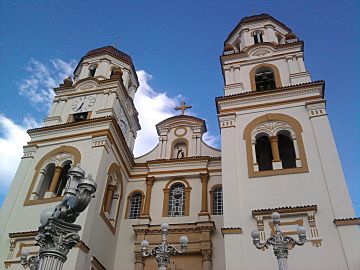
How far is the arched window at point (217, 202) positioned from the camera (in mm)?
16359

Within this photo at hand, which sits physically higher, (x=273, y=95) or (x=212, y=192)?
(x=273, y=95)

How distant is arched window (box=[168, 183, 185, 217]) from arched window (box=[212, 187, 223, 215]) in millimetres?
1358

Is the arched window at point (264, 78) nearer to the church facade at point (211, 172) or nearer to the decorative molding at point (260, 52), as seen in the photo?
the church facade at point (211, 172)

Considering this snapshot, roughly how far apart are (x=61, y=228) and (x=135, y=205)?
12.0m

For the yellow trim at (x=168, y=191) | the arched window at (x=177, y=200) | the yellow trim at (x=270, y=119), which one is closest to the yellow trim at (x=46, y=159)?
the yellow trim at (x=168, y=191)

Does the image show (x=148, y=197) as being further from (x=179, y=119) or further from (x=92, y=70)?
(x=92, y=70)

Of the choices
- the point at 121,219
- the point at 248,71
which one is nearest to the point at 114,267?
the point at 121,219

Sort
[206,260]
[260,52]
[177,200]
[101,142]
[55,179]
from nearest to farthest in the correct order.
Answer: [206,260]
[55,179]
[101,142]
[177,200]
[260,52]

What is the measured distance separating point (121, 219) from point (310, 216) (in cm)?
846

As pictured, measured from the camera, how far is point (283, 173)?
13320 millimetres

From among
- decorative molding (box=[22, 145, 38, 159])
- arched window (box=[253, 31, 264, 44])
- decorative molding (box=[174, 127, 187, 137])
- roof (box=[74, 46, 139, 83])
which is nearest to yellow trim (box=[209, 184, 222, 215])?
decorative molding (box=[174, 127, 187, 137])

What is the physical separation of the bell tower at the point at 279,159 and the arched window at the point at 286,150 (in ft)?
0.13

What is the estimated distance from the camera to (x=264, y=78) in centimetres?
1820

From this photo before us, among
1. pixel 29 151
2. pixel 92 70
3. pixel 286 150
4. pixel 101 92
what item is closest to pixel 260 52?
pixel 286 150
